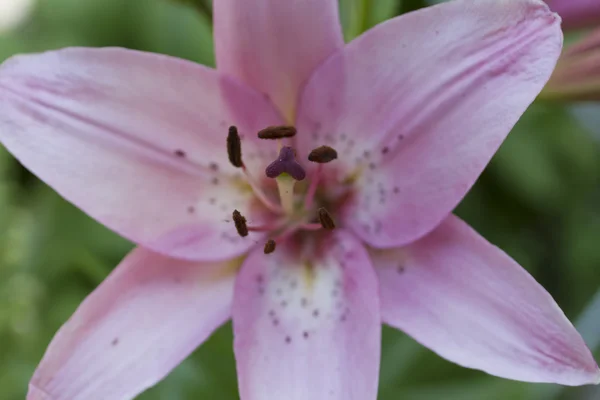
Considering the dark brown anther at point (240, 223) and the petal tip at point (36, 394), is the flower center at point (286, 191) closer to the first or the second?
the dark brown anther at point (240, 223)

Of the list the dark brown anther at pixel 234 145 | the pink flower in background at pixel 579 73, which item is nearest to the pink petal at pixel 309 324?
the dark brown anther at pixel 234 145

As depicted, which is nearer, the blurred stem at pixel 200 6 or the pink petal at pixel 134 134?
the pink petal at pixel 134 134

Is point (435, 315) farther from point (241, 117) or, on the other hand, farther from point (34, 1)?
point (34, 1)

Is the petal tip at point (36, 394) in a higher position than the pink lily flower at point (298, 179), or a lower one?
lower

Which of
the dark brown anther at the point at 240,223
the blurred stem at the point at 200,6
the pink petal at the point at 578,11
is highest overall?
the blurred stem at the point at 200,6

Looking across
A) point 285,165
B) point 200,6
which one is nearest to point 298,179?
point 285,165

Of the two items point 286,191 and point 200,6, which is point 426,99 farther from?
point 200,6

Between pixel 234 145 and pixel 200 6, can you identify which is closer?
pixel 234 145
